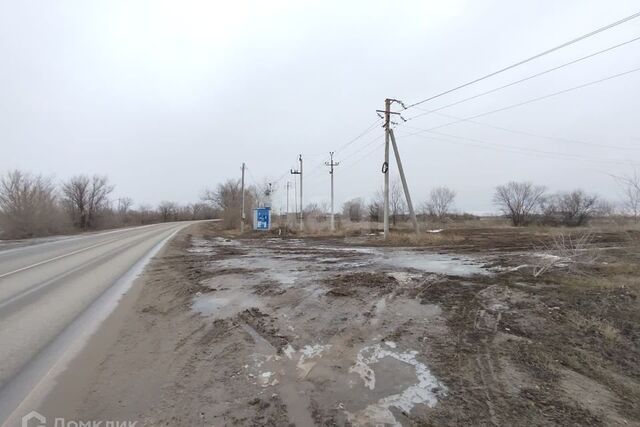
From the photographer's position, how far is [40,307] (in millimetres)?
7984

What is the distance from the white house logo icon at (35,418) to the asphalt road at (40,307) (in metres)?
0.23

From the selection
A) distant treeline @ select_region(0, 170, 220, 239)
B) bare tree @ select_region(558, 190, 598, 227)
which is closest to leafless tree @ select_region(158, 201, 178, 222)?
distant treeline @ select_region(0, 170, 220, 239)

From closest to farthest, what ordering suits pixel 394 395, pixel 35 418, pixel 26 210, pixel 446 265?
pixel 35 418 → pixel 394 395 → pixel 446 265 → pixel 26 210

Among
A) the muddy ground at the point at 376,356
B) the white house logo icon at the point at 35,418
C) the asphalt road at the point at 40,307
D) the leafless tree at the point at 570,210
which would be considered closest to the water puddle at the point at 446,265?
the muddy ground at the point at 376,356

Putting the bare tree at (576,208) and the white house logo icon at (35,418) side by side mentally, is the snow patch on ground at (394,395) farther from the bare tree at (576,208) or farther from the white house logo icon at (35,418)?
the bare tree at (576,208)

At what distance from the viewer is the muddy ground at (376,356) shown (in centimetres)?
378

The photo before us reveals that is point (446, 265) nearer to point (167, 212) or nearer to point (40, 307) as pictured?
point (40, 307)

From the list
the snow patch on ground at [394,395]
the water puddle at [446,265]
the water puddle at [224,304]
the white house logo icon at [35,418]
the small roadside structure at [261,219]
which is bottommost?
the snow patch on ground at [394,395]

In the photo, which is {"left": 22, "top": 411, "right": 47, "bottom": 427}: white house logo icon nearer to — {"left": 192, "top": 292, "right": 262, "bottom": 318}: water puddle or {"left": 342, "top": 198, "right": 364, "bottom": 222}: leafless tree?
{"left": 192, "top": 292, "right": 262, "bottom": 318}: water puddle

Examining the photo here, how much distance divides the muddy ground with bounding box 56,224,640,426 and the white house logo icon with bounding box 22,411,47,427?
0.32m

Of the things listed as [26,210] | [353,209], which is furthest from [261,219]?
[353,209]

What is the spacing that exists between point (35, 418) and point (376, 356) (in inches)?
144

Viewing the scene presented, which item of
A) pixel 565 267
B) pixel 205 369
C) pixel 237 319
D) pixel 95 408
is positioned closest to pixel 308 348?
pixel 205 369

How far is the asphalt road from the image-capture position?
4.72 m
